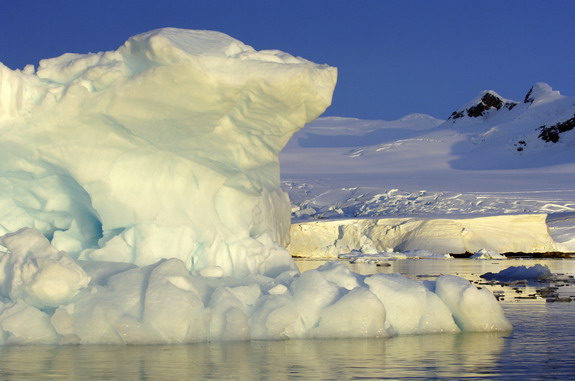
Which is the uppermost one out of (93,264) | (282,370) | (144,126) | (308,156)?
(308,156)

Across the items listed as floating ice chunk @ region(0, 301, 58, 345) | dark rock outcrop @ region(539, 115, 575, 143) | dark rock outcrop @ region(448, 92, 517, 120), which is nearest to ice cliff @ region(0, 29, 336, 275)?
floating ice chunk @ region(0, 301, 58, 345)

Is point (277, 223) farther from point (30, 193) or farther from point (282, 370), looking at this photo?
point (282, 370)

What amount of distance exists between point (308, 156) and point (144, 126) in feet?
160

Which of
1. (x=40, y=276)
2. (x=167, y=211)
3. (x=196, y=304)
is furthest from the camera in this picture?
(x=167, y=211)

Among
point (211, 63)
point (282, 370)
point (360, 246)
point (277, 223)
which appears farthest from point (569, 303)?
point (360, 246)

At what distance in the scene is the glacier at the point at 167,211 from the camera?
340 inches

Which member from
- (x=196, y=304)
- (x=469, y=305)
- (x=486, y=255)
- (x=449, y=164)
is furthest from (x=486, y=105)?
(x=196, y=304)

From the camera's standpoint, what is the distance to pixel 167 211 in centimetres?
1105

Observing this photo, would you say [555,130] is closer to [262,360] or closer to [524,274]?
[524,274]

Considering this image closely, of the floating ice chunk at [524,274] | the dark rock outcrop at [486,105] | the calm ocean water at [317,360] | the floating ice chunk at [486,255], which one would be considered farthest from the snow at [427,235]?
the dark rock outcrop at [486,105]

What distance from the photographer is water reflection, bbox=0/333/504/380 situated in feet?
22.5

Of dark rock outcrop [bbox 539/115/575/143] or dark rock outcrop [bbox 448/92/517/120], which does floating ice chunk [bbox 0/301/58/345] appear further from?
dark rock outcrop [bbox 448/92/517/120]

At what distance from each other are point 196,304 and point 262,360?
1273mm

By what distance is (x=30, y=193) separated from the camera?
443 inches
